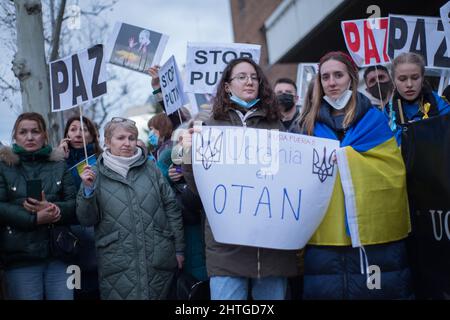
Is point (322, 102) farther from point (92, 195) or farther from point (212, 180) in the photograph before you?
point (92, 195)

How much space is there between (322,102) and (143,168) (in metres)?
1.34

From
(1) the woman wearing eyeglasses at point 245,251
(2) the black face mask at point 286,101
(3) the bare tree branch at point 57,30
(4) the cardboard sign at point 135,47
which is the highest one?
(3) the bare tree branch at point 57,30

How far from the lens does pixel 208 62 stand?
5.02m

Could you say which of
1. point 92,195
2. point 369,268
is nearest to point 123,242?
point 92,195

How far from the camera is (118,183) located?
3.75 metres

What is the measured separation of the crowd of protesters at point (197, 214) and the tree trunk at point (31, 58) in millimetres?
1976

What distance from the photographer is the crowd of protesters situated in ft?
10.5

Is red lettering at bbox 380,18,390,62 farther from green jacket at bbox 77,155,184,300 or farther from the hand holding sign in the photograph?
green jacket at bbox 77,155,184,300

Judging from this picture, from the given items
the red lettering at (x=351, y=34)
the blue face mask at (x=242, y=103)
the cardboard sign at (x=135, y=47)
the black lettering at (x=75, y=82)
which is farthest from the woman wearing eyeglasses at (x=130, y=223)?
the red lettering at (x=351, y=34)

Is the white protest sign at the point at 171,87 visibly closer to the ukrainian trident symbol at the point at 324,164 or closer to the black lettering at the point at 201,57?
the black lettering at the point at 201,57

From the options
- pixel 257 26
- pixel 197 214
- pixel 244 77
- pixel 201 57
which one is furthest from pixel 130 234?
pixel 257 26

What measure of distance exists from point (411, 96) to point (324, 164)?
1207 mm

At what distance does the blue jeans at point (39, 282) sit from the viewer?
12.1ft

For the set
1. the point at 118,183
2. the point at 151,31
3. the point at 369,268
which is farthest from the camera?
the point at 151,31
